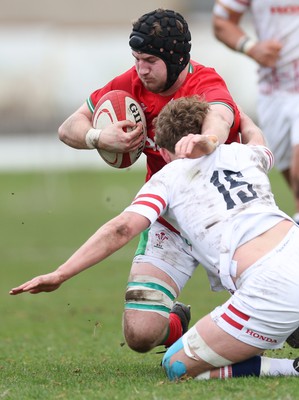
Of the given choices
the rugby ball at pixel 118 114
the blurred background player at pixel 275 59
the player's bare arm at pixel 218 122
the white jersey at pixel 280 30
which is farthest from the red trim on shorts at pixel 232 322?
the white jersey at pixel 280 30

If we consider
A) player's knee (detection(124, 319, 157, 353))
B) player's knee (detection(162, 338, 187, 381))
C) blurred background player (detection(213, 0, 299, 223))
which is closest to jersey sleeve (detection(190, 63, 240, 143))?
player's knee (detection(124, 319, 157, 353))

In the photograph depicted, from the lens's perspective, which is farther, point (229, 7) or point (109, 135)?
point (229, 7)

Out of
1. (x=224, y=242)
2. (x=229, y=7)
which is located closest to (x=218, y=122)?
(x=224, y=242)

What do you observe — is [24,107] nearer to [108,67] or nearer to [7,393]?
[108,67]

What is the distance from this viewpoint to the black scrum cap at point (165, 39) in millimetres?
6883

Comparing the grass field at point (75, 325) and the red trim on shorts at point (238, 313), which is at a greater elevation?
the red trim on shorts at point (238, 313)

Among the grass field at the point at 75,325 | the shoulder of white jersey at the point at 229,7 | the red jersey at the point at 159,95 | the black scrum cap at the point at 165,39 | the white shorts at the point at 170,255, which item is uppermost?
the black scrum cap at the point at 165,39

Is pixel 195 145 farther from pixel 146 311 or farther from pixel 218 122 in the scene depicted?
pixel 146 311

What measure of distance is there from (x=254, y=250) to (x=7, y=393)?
1538 millimetres

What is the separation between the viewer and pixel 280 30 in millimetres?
10297

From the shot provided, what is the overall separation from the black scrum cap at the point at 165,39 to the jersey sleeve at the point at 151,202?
3.87 feet

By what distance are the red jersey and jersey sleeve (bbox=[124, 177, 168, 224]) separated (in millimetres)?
1129

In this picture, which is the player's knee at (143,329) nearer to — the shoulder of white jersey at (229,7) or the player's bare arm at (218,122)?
the player's bare arm at (218,122)

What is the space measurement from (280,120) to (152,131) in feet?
11.8
